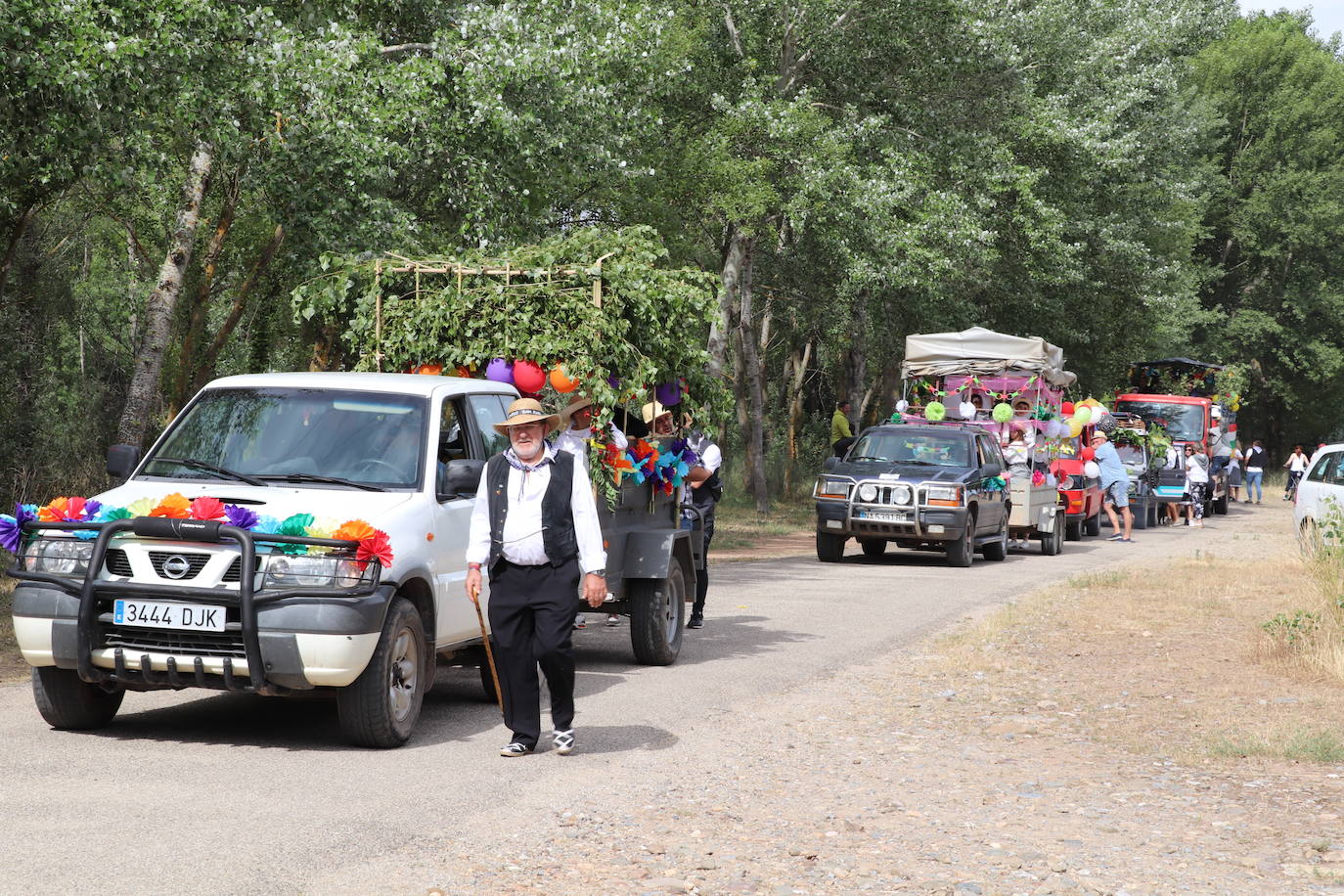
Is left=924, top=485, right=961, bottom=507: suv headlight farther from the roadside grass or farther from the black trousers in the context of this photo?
the black trousers

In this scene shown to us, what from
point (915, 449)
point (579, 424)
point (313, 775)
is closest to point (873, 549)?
point (915, 449)

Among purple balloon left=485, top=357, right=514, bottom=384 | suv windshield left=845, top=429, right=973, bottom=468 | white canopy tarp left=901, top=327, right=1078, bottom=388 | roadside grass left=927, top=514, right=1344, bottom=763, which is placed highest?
white canopy tarp left=901, top=327, right=1078, bottom=388

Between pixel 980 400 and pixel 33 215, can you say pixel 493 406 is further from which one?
pixel 980 400

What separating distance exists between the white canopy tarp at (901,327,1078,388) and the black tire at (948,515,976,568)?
18.3ft

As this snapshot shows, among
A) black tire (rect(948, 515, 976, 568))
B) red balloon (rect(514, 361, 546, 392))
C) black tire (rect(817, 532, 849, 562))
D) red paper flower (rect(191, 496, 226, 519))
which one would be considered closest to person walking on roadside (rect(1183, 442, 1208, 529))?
black tire (rect(948, 515, 976, 568))

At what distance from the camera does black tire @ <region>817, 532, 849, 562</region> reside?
21.6 m

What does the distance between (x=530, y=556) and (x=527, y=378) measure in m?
2.95

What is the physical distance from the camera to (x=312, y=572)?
25.1 feet

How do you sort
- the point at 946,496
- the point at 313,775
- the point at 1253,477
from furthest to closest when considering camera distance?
the point at 1253,477 < the point at 946,496 < the point at 313,775

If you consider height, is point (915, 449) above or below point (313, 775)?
above

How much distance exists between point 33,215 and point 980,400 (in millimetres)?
15070

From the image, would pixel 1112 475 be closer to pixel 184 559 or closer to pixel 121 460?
pixel 121 460

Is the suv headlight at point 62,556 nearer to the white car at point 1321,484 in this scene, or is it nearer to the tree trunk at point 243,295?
the white car at point 1321,484

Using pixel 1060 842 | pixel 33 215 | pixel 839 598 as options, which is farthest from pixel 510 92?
pixel 1060 842
